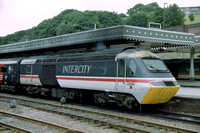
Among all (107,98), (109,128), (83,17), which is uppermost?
(83,17)

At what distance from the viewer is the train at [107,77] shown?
1134 centimetres

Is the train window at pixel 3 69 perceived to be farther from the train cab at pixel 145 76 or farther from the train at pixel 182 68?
the train at pixel 182 68

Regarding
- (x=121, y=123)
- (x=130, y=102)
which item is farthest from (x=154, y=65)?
(x=121, y=123)

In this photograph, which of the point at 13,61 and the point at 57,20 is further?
the point at 57,20

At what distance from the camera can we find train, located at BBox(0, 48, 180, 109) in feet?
37.2

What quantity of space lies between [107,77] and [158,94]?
2912 millimetres

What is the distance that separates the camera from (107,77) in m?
12.8

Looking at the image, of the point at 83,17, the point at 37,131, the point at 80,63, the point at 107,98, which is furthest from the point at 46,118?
the point at 83,17

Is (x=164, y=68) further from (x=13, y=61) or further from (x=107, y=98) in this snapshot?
(x=13, y=61)

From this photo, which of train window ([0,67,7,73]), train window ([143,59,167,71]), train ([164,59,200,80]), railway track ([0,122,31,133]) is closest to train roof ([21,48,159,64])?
train window ([143,59,167,71])

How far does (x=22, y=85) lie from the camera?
2030 cm

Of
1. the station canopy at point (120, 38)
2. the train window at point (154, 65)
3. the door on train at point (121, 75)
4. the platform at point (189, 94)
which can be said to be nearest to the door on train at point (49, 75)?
the station canopy at point (120, 38)

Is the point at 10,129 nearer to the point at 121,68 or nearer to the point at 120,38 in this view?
the point at 121,68

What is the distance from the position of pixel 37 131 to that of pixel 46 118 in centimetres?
231
